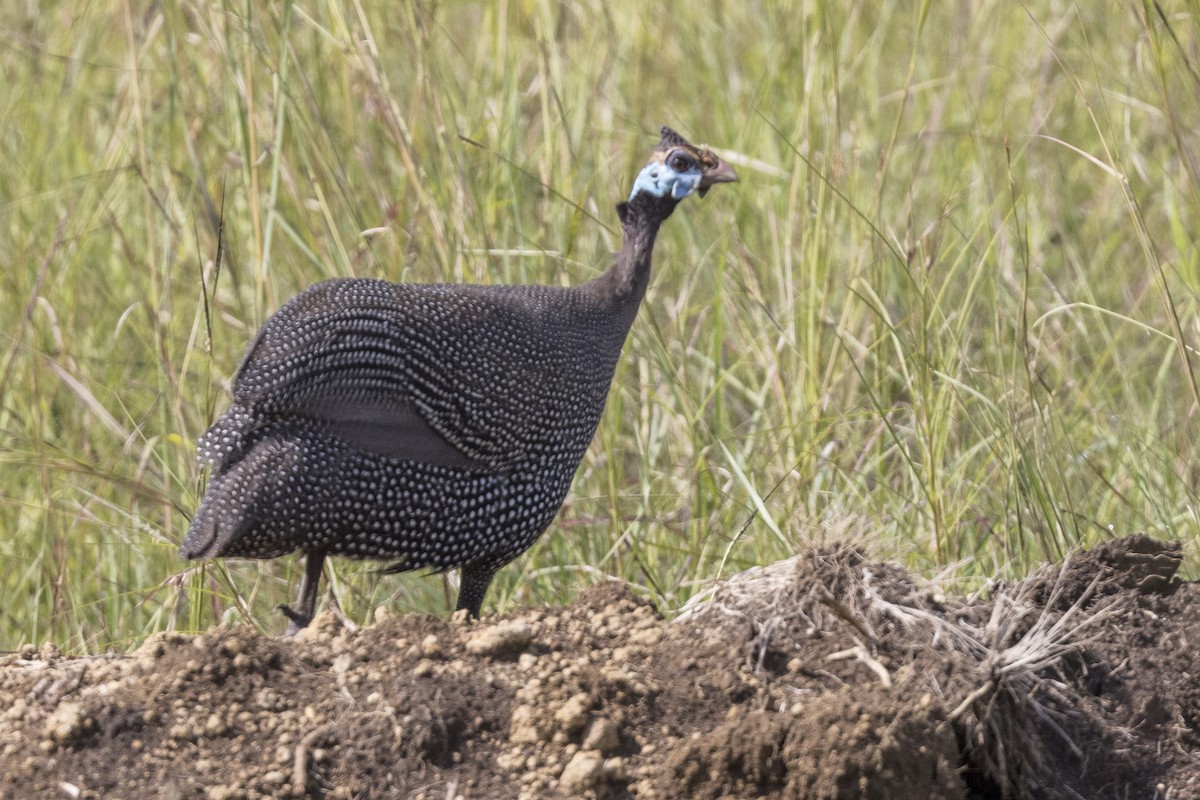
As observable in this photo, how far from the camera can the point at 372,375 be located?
393cm

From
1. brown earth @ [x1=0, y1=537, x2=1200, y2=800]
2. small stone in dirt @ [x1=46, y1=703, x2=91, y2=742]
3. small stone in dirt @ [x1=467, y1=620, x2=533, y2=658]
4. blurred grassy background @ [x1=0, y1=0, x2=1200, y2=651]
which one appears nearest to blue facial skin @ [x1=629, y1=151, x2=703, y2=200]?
blurred grassy background @ [x1=0, y1=0, x2=1200, y2=651]

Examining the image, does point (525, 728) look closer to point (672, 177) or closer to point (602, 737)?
point (602, 737)

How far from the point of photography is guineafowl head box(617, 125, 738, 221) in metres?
4.35

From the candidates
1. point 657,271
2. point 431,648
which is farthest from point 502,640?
point 657,271

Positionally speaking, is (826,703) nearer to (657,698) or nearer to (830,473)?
(657,698)

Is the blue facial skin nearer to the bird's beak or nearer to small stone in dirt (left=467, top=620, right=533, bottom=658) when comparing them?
the bird's beak

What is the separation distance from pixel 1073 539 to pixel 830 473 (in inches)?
36.4

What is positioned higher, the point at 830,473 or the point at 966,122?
the point at 966,122

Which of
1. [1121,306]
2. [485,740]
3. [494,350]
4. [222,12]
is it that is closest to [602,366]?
[494,350]

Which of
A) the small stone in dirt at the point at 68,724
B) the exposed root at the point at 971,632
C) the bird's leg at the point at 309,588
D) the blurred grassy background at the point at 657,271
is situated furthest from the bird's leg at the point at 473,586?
the small stone in dirt at the point at 68,724

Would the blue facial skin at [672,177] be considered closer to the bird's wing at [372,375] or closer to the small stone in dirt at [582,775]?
the bird's wing at [372,375]

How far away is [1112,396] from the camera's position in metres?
5.07

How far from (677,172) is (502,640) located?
6.05ft

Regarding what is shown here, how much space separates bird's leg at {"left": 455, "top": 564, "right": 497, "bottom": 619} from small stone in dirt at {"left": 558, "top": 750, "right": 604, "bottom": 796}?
5.15 feet
